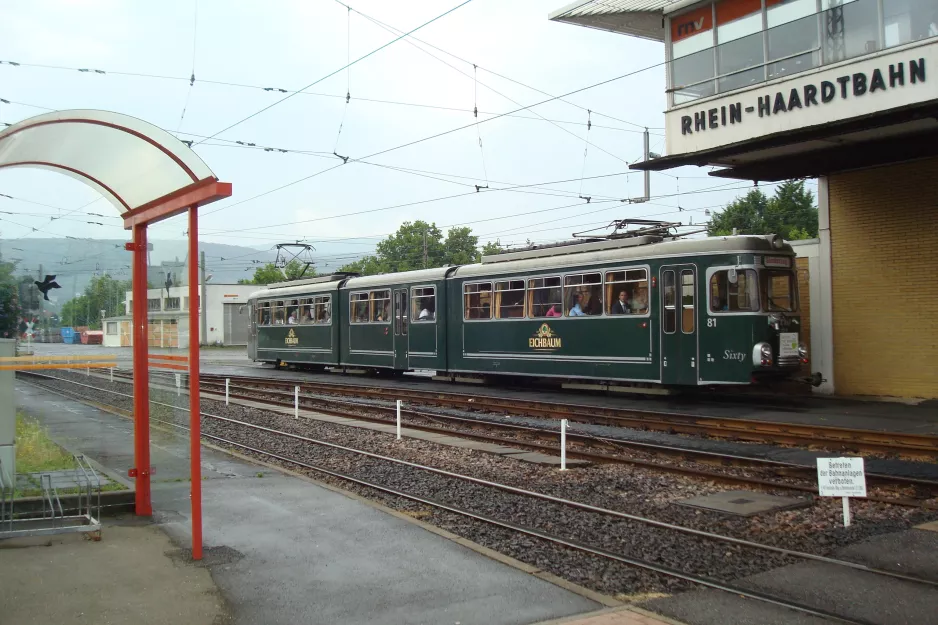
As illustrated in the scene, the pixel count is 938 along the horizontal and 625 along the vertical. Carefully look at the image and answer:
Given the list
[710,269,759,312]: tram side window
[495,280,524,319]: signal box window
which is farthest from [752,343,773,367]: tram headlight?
[495,280,524,319]: signal box window

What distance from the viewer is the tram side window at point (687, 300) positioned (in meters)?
16.0

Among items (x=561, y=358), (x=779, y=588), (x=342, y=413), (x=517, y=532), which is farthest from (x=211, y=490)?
(x=561, y=358)

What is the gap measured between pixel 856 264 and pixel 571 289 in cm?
631

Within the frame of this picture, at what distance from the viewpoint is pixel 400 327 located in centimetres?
2425

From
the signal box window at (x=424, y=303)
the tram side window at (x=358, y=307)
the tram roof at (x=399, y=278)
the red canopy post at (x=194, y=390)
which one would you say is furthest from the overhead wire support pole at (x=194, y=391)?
the tram side window at (x=358, y=307)

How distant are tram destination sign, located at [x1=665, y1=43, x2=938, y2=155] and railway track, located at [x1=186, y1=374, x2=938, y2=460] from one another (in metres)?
5.55

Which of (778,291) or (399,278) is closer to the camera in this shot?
(778,291)

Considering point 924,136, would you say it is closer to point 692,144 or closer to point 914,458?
point 692,144

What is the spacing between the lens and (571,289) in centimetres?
1842

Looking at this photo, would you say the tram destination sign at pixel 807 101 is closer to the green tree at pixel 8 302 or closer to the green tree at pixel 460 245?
the green tree at pixel 8 302

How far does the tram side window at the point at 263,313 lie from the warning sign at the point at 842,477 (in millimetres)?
27189

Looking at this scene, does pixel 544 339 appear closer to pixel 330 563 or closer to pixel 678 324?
pixel 678 324

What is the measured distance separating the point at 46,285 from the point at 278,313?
24.2 m

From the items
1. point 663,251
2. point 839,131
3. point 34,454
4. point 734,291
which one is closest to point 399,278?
point 663,251
